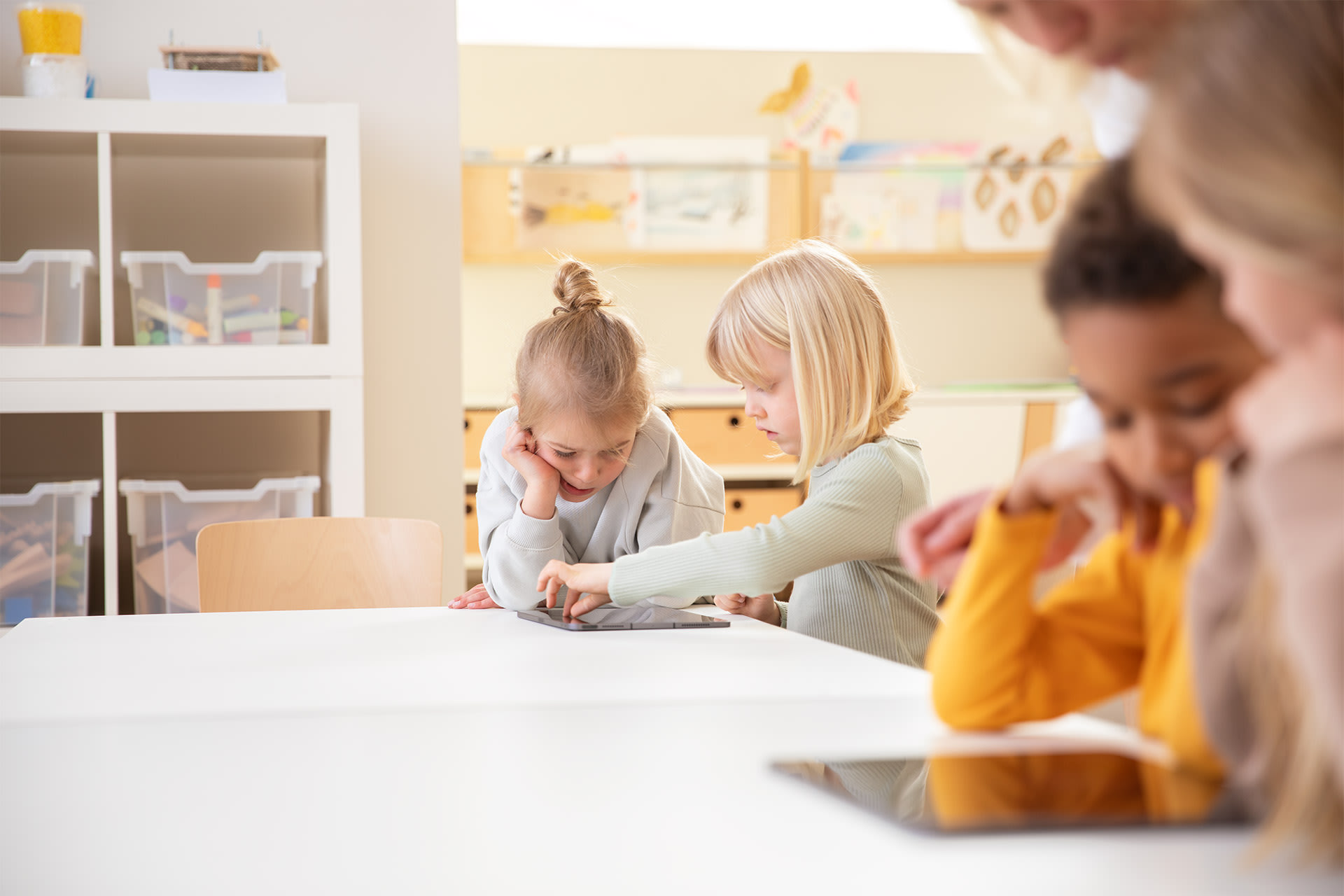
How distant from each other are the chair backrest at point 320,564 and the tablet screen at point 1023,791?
3.68 feet

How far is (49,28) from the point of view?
6.75 feet

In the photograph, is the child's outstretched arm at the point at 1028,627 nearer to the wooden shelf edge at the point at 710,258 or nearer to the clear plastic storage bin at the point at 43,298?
the clear plastic storage bin at the point at 43,298

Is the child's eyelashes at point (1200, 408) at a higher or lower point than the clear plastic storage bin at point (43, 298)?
lower

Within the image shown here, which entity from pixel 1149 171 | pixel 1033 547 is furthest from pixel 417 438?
pixel 1149 171

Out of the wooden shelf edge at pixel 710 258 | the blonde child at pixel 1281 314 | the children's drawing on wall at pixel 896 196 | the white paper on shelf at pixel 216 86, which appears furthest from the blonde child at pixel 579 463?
the children's drawing on wall at pixel 896 196

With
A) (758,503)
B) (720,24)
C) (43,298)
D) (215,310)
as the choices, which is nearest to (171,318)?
(215,310)

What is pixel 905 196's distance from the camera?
12.7ft

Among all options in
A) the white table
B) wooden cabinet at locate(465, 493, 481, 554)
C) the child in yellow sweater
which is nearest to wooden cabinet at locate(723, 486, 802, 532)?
wooden cabinet at locate(465, 493, 481, 554)

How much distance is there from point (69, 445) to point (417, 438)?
0.65 m

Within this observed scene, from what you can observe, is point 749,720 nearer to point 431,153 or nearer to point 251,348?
point 251,348

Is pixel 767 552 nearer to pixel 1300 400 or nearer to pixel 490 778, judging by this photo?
pixel 490 778

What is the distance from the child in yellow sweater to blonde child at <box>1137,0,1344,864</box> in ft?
0.09

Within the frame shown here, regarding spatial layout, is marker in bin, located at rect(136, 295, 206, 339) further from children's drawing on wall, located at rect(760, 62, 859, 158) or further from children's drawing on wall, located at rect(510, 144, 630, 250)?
children's drawing on wall, located at rect(760, 62, 859, 158)

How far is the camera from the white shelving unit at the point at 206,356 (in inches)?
79.9
